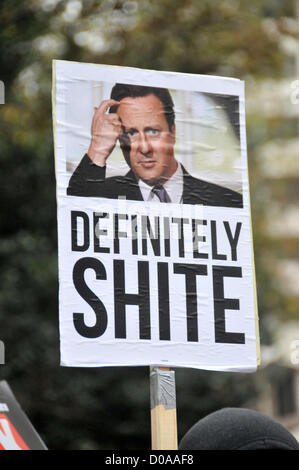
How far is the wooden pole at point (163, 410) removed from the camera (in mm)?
3299

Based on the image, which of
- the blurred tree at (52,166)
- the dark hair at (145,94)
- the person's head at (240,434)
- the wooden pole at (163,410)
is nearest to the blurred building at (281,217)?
the blurred tree at (52,166)

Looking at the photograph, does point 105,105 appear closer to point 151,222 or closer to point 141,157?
point 141,157

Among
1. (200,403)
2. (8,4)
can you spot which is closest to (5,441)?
(8,4)

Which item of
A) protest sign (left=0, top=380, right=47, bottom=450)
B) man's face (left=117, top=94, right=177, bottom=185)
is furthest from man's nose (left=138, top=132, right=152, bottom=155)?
protest sign (left=0, top=380, right=47, bottom=450)

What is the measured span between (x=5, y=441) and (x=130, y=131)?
1605mm

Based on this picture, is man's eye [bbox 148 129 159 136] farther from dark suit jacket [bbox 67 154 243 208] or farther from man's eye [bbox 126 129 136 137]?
dark suit jacket [bbox 67 154 243 208]

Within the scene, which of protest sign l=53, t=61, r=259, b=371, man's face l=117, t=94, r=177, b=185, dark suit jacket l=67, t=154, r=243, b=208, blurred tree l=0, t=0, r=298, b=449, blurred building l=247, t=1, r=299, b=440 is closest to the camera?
protest sign l=53, t=61, r=259, b=371

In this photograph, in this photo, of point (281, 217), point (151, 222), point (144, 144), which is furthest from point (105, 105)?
point (281, 217)

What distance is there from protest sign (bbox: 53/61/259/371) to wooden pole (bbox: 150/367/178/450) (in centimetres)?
6

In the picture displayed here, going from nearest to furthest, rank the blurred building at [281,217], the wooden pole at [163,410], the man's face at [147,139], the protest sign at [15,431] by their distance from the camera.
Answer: the wooden pole at [163,410], the man's face at [147,139], the protest sign at [15,431], the blurred building at [281,217]

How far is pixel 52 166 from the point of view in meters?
13.4

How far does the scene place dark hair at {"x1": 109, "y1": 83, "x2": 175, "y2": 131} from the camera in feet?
12.4

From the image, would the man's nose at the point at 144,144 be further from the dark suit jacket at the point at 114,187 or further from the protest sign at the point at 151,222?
the dark suit jacket at the point at 114,187

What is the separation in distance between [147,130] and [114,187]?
30 cm
